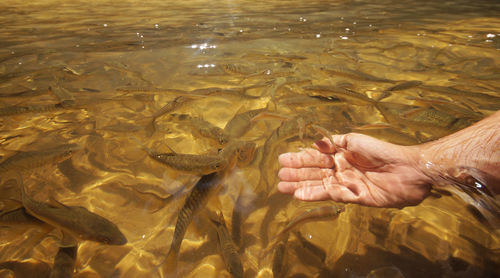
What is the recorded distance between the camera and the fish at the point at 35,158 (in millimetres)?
2346

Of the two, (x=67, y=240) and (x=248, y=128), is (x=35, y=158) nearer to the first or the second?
Result: (x=67, y=240)

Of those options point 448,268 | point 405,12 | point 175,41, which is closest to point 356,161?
A: point 448,268

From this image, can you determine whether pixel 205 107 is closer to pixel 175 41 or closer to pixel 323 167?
pixel 323 167

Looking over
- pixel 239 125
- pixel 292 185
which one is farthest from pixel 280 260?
pixel 239 125

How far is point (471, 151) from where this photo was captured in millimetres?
1846

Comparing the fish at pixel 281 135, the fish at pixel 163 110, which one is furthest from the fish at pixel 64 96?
the fish at pixel 281 135

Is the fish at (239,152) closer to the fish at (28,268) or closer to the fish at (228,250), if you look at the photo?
the fish at (228,250)

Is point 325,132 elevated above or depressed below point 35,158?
above

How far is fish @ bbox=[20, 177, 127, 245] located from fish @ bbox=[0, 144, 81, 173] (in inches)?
25.2

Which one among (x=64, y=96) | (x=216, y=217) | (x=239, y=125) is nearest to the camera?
(x=216, y=217)

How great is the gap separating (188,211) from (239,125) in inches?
56.8

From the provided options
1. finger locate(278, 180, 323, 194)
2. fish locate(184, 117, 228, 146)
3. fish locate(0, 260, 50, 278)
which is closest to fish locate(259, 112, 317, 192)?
finger locate(278, 180, 323, 194)

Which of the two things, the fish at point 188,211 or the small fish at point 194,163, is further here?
the small fish at point 194,163

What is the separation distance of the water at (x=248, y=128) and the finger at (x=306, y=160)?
181mm
